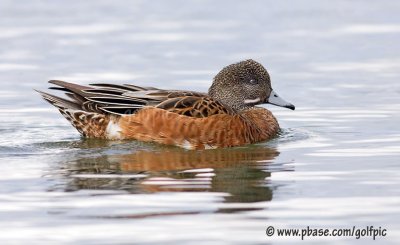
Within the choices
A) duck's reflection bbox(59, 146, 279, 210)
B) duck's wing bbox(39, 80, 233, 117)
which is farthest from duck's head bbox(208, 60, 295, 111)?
duck's reflection bbox(59, 146, 279, 210)

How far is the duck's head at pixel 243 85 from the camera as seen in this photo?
43.3 ft

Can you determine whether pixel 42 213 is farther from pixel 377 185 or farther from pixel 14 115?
pixel 14 115

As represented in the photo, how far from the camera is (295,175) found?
10.3 meters

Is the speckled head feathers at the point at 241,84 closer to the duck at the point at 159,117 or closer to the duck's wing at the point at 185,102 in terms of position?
the duck at the point at 159,117

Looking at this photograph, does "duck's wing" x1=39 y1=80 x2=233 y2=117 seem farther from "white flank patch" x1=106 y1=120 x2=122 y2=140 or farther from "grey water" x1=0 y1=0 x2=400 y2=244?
"grey water" x1=0 y1=0 x2=400 y2=244

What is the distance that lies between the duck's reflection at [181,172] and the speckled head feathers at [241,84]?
115cm

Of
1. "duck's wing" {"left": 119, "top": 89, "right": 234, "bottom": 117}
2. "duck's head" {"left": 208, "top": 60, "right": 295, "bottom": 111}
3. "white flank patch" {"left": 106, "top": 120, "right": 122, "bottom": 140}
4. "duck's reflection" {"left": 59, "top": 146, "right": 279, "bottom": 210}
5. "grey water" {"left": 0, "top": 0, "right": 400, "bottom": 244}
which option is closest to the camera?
"grey water" {"left": 0, "top": 0, "right": 400, "bottom": 244}

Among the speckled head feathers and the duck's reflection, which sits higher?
the speckled head feathers

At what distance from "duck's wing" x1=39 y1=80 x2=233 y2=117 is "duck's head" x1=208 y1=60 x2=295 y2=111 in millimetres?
667

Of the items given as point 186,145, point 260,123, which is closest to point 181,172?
point 186,145

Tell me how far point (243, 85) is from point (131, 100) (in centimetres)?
140

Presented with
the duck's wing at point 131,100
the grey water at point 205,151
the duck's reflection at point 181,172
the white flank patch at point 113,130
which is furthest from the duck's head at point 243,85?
the white flank patch at point 113,130

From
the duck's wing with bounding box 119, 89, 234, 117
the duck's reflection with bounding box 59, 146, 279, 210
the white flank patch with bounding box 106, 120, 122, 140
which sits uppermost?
the duck's wing with bounding box 119, 89, 234, 117

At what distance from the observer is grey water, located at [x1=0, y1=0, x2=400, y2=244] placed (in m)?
8.66
